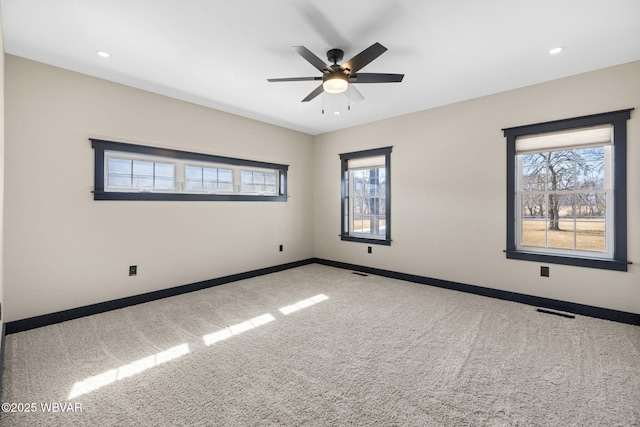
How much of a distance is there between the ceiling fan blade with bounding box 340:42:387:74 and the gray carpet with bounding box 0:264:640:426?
2.47 metres

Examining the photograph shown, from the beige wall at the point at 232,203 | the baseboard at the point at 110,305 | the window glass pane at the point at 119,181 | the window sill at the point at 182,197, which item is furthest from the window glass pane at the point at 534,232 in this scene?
the window glass pane at the point at 119,181

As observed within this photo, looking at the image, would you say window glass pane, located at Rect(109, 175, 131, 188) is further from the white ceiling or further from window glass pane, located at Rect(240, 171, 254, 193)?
window glass pane, located at Rect(240, 171, 254, 193)

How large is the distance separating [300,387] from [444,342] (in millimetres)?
1425

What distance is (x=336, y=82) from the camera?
2.61 meters

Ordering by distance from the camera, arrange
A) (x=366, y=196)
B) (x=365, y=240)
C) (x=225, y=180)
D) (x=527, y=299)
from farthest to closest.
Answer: (x=366, y=196) → (x=365, y=240) → (x=225, y=180) → (x=527, y=299)

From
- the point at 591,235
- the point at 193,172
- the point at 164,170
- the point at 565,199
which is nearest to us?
the point at 591,235

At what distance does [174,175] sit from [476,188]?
424cm

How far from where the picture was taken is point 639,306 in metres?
2.95

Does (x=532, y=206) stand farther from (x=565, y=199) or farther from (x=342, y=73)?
(x=342, y=73)

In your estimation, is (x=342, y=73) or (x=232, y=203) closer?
(x=342, y=73)

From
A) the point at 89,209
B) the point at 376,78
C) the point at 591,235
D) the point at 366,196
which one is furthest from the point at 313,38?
the point at 591,235

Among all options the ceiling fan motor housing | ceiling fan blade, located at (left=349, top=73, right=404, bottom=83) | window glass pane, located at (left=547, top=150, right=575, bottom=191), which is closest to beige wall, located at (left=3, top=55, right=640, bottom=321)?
window glass pane, located at (left=547, top=150, right=575, bottom=191)

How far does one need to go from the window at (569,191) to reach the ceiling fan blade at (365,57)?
2.42m

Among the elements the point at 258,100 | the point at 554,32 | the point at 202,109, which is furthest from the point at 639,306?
the point at 202,109
